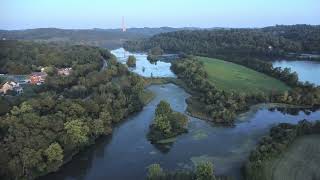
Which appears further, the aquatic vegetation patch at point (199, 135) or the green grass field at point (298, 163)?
the aquatic vegetation patch at point (199, 135)

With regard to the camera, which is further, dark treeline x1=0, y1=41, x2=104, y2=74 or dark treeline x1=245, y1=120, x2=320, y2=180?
dark treeline x1=0, y1=41, x2=104, y2=74

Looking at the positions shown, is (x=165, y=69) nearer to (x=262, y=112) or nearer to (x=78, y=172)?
(x=262, y=112)

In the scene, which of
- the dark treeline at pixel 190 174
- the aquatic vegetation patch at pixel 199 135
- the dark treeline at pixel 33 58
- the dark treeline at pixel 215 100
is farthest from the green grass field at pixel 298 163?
the dark treeline at pixel 33 58

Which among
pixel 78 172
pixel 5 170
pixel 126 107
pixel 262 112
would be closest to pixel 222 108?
pixel 262 112

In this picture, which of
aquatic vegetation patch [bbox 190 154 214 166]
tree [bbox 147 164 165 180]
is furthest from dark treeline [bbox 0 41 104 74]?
tree [bbox 147 164 165 180]

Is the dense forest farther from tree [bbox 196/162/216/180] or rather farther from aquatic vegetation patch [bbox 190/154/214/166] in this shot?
tree [bbox 196/162/216/180]

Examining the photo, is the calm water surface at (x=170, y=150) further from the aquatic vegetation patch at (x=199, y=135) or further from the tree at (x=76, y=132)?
the tree at (x=76, y=132)

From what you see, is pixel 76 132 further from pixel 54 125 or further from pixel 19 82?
pixel 19 82
